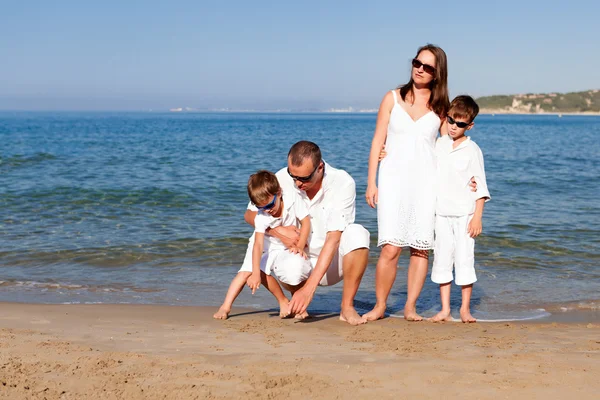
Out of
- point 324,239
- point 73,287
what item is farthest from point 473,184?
point 73,287

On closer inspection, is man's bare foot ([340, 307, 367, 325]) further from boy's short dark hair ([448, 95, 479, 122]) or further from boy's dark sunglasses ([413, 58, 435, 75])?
boy's dark sunglasses ([413, 58, 435, 75])

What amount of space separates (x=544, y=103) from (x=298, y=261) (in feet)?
559

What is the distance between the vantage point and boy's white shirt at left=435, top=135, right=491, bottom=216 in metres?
4.71

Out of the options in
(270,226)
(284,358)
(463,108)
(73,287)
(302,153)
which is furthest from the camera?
(73,287)

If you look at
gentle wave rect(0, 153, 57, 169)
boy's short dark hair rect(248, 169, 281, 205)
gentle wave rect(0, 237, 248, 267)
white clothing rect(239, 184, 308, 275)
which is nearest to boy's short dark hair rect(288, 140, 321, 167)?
boy's short dark hair rect(248, 169, 281, 205)

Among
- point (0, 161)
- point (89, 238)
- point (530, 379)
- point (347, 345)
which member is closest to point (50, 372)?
point (347, 345)

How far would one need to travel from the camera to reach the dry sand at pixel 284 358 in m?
3.04

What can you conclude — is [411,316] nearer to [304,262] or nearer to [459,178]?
[304,262]

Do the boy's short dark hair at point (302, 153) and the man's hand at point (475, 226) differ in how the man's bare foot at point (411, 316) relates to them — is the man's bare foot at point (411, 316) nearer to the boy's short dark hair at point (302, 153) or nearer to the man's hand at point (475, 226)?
the man's hand at point (475, 226)

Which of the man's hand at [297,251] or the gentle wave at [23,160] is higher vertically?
the man's hand at [297,251]

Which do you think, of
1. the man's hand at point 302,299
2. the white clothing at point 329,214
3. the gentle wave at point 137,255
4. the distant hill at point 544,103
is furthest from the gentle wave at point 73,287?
the distant hill at point 544,103

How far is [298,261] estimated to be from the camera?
4504mm

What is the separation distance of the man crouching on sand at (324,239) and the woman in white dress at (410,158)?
0.85 feet

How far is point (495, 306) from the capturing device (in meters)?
5.60
